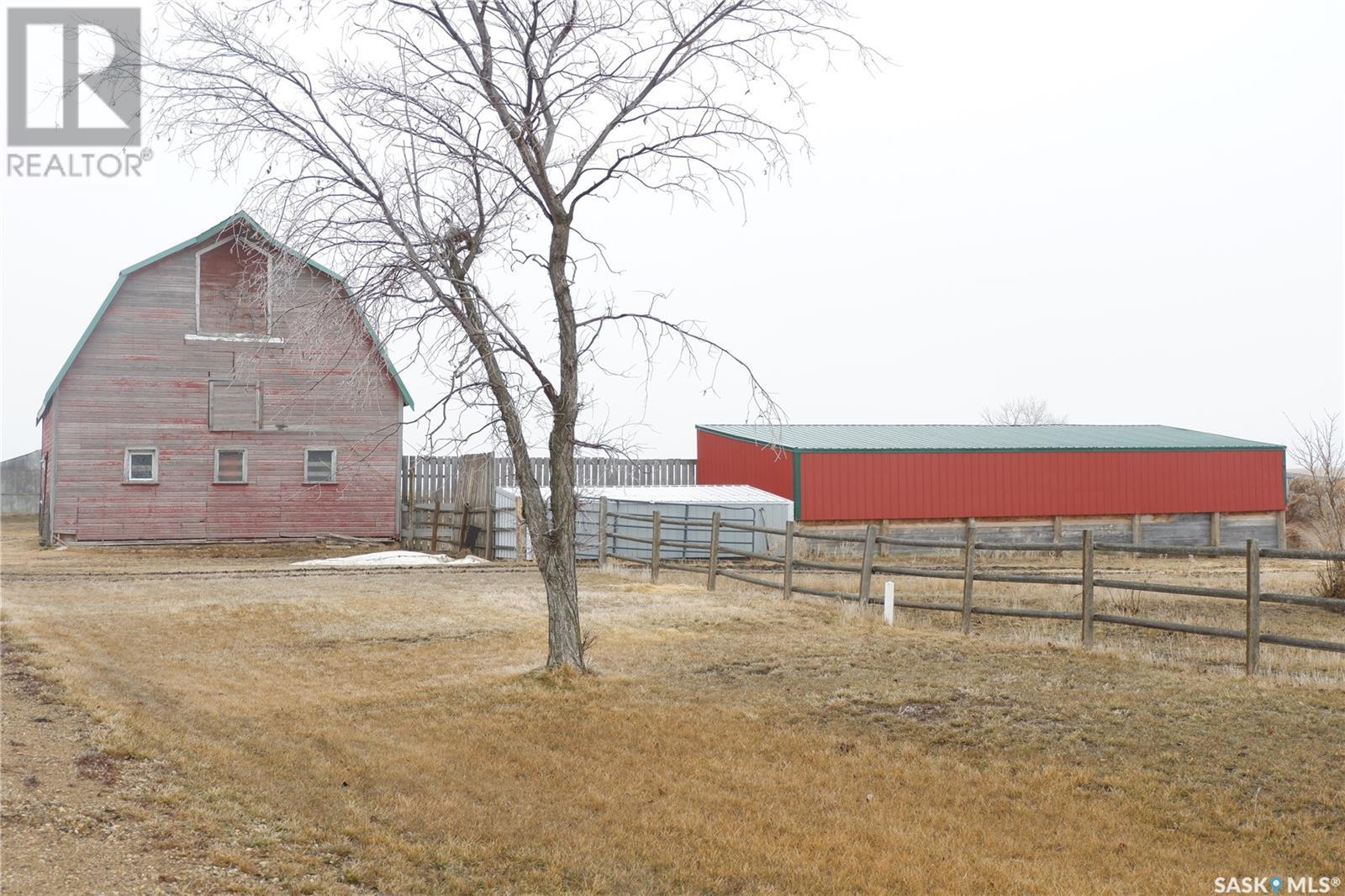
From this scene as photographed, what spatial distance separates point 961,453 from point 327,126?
25.0 m

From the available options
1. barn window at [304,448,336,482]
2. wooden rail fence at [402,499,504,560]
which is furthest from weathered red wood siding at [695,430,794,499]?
barn window at [304,448,336,482]

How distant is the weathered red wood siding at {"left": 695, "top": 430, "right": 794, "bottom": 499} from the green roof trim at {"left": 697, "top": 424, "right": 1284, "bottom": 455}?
12.0 inches

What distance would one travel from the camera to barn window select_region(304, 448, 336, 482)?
30016 mm

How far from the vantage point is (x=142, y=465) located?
94.8 ft

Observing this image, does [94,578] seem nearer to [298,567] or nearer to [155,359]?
[298,567]

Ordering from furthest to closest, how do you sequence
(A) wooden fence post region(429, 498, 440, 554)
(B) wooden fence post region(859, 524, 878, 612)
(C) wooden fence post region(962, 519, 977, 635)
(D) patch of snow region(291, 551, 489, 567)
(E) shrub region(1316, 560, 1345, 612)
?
(A) wooden fence post region(429, 498, 440, 554) → (D) patch of snow region(291, 551, 489, 567) → (E) shrub region(1316, 560, 1345, 612) → (B) wooden fence post region(859, 524, 878, 612) → (C) wooden fence post region(962, 519, 977, 635)

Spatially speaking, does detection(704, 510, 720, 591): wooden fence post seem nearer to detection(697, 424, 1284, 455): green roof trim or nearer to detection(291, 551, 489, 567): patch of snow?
detection(291, 551, 489, 567): patch of snow

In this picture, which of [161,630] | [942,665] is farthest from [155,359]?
[942,665]

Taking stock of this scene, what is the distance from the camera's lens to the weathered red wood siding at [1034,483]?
104ft

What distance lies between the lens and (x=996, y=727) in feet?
30.4

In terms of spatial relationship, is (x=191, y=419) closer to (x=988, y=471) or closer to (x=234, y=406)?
(x=234, y=406)

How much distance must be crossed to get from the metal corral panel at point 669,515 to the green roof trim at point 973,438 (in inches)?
80.2

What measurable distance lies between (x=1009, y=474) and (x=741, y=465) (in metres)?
8.07

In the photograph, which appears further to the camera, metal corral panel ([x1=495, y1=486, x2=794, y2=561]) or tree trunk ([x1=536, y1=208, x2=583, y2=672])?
metal corral panel ([x1=495, y1=486, x2=794, y2=561])
